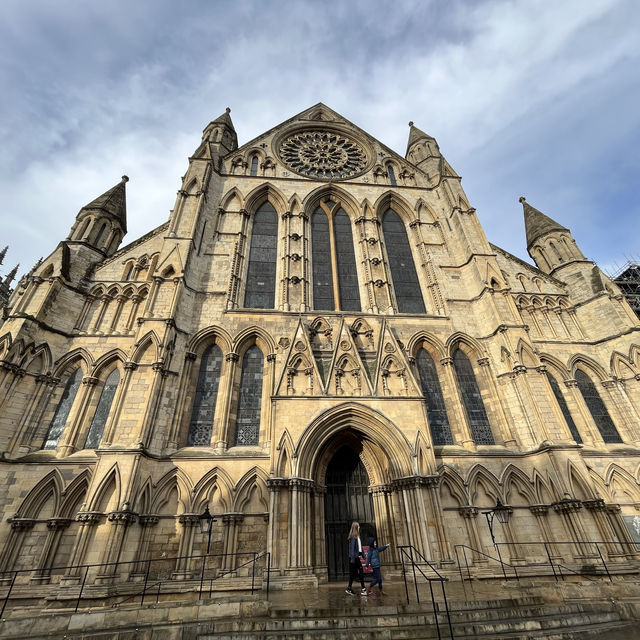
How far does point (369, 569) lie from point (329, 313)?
8609 millimetres

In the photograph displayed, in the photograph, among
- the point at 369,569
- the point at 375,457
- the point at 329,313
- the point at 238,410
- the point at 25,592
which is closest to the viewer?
the point at 369,569

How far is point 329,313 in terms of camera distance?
13.7 m

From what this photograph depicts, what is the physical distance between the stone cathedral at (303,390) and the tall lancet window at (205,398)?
0.25ft

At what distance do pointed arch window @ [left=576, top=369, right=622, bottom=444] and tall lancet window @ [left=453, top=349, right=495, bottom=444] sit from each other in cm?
423

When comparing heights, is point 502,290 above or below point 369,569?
above

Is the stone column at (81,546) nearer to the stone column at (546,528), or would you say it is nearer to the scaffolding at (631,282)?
the stone column at (546,528)

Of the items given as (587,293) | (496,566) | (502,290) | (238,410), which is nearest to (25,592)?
(238,410)

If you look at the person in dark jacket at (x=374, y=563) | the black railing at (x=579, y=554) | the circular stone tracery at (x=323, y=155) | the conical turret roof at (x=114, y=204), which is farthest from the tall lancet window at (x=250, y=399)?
the circular stone tracery at (x=323, y=155)

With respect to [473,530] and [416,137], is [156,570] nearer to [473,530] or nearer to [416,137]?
[473,530]

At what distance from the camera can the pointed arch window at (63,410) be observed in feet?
35.3

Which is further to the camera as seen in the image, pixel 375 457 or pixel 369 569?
pixel 375 457

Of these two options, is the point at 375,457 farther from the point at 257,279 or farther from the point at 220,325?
the point at 257,279

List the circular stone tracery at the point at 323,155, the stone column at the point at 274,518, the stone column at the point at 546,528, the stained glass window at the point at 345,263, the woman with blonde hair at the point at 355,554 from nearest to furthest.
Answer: the woman with blonde hair at the point at 355,554 < the stone column at the point at 274,518 < the stone column at the point at 546,528 < the stained glass window at the point at 345,263 < the circular stone tracery at the point at 323,155

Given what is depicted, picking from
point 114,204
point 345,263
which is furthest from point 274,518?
point 114,204
